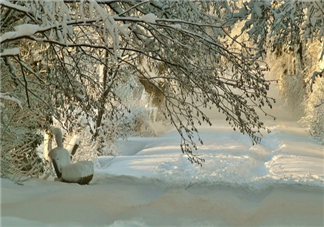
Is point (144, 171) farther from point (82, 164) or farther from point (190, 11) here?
point (190, 11)

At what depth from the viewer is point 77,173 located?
23.7 feet

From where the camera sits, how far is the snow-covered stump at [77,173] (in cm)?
714

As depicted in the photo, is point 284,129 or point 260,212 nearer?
point 260,212

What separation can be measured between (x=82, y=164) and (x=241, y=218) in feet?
11.0

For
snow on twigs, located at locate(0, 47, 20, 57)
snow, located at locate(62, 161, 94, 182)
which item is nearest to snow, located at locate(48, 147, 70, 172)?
snow, located at locate(62, 161, 94, 182)

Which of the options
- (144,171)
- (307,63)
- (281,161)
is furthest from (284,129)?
(144,171)

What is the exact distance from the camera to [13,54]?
14.3ft

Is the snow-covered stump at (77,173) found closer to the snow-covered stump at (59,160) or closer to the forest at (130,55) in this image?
the snow-covered stump at (59,160)

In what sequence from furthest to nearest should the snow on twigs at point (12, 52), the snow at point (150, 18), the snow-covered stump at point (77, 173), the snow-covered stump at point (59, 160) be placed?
the snow-covered stump at point (59, 160), the snow-covered stump at point (77, 173), the snow on twigs at point (12, 52), the snow at point (150, 18)

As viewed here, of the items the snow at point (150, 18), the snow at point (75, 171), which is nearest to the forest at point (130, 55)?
the snow at point (150, 18)

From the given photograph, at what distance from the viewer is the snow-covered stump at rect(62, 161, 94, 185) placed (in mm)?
7145

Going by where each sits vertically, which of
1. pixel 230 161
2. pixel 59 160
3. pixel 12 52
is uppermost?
pixel 12 52

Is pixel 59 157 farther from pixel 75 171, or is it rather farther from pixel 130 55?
pixel 130 55

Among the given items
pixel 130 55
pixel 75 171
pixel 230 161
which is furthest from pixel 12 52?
pixel 230 161
